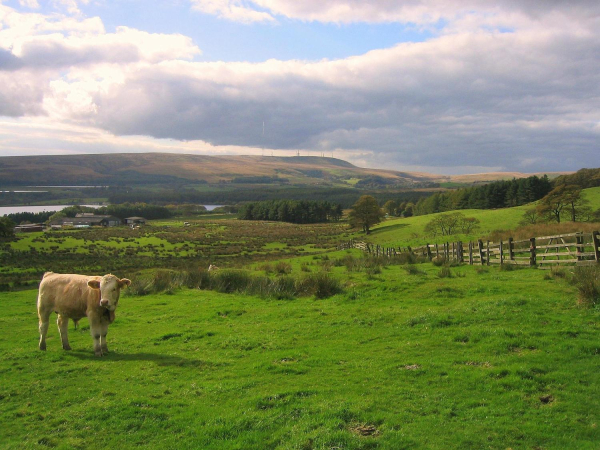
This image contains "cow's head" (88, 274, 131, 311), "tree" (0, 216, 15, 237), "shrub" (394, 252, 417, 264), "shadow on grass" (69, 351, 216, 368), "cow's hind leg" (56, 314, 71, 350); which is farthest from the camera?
"tree" (0, 216, 15, 237)

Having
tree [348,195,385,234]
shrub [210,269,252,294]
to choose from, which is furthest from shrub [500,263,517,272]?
tree [348,195,385,234]

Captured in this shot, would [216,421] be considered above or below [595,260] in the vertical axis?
below

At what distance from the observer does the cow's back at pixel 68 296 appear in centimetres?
1130

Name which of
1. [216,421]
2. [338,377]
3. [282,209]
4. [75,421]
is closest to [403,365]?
[338,377]

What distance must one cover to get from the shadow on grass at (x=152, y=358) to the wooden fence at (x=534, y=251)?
15032 mm

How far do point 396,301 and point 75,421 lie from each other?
1040cm

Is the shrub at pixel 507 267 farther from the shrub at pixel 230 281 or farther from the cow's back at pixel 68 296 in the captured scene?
the cow's back at pixel 68 296

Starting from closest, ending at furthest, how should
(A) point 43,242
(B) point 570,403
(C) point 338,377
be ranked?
1. (B) point 570,403
2. (C) point 338,377
3. (A) point 43,242

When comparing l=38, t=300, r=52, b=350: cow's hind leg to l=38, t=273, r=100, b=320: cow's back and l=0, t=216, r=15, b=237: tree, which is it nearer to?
l=38, t=273, r=100, b=320: cow's back

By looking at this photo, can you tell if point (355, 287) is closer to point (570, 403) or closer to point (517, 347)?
point (517, 347)

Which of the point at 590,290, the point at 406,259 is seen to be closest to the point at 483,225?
the point at 406,259

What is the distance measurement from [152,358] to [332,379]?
473 centimetres

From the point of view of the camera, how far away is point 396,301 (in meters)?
14.8

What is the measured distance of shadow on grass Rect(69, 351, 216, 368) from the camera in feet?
32.6
